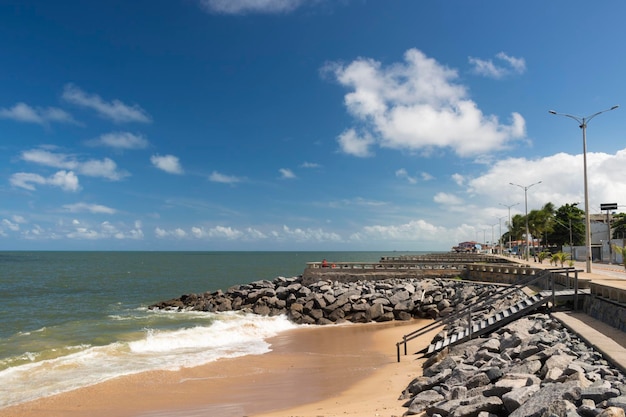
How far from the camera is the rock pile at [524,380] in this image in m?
6.70

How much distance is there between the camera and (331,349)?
21.2m

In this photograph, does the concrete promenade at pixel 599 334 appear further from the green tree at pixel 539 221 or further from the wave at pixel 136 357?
the green tree at pixel 539 221

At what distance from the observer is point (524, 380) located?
27.7ft

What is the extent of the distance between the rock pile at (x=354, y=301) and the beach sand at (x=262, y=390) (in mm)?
8856

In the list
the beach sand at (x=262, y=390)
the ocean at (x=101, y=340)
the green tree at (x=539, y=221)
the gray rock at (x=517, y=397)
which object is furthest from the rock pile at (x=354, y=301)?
the green tree at (x=539, y=221)

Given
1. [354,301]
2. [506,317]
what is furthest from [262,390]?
[354,301]

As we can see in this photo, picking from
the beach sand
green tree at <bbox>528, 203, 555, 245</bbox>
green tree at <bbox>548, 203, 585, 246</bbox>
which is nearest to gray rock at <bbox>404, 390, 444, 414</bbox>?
the beach sand

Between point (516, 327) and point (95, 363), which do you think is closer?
point (516, 327)

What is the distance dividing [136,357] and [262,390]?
26.4 feet

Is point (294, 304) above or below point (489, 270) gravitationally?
below

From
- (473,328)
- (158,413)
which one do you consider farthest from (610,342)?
(158,413)

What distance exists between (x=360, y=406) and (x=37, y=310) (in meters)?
35.9

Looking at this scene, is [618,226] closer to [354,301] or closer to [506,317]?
[354,301]

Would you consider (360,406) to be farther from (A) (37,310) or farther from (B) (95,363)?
(A) (37,310)
